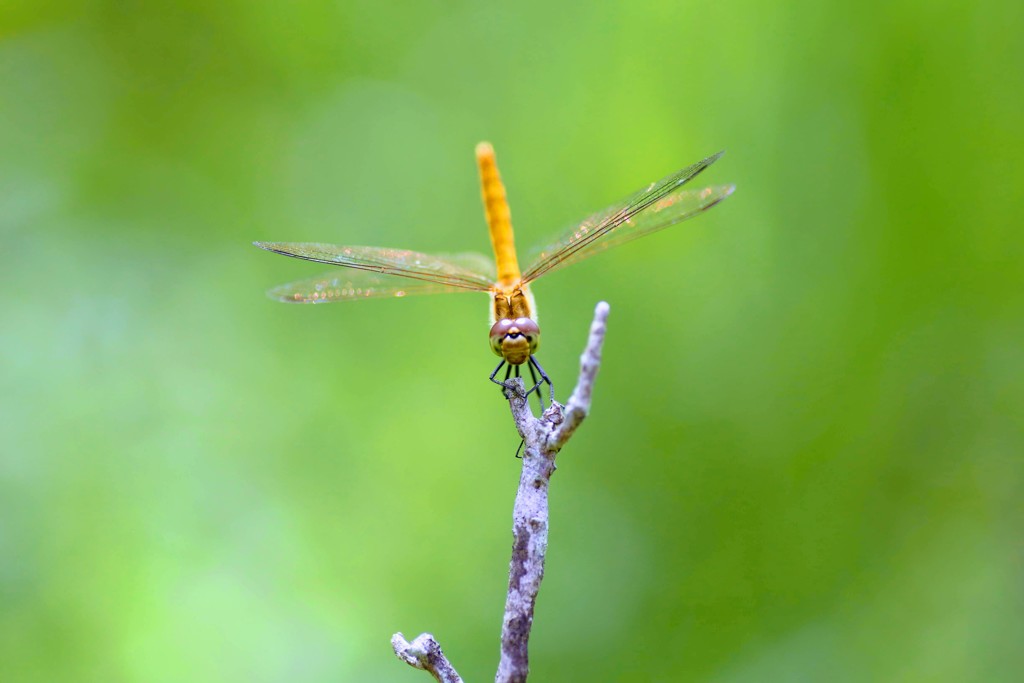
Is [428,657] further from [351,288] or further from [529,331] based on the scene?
[351,288]

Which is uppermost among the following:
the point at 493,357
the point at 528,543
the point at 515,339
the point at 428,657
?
the point at 493,357

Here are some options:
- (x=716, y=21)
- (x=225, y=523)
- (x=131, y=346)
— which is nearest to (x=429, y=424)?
(x=225, y=523)

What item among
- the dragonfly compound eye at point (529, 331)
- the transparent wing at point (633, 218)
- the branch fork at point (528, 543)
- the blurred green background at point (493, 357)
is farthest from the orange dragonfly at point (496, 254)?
the branch fork at point (528, 543)

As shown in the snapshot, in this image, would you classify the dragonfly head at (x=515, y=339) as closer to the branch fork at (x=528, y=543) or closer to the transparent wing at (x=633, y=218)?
the transparent wing at (x=633, y=218)

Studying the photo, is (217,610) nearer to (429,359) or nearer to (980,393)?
(429,359)

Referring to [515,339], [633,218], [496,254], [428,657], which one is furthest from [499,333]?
[428,657]
